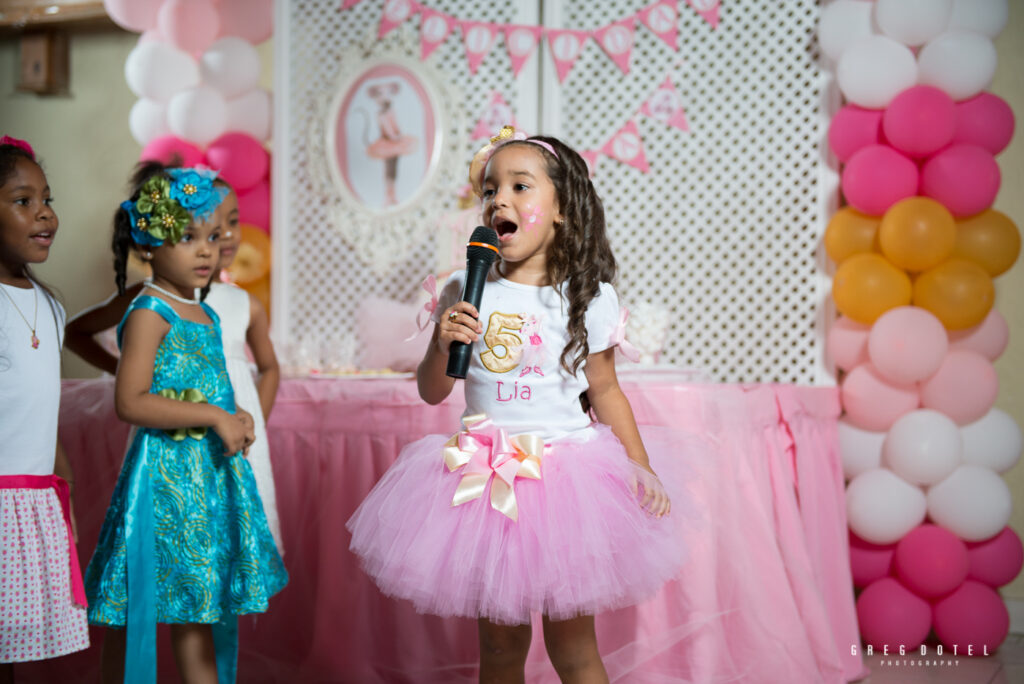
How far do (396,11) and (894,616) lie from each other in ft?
9.94

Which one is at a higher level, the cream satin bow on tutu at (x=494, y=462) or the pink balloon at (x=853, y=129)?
the pink balloon at (x=853, y=129)

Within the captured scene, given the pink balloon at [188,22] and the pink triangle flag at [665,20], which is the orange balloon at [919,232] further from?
the pink balloon at [188,22]

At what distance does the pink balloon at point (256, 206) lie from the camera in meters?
4.10

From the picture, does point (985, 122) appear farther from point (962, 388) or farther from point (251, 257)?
point (251, 257)

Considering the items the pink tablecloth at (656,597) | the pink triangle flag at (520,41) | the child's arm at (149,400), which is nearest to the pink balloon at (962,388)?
the pink tablecloth at (656,597)

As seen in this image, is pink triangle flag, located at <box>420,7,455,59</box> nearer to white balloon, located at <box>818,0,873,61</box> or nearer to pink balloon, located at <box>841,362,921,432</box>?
white balloon, located at <box>818,0,873,61</box>

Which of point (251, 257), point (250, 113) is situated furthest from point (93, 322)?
point (250, 113)

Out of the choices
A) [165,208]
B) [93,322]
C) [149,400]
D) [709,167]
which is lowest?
[149,400]

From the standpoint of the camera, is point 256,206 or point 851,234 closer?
point 851,234

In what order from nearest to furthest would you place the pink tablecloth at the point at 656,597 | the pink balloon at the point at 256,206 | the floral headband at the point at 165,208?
the floral headband at the point at 165,208 → the pink tablecloth at the point at 656,597 → the pink balloon at the point at 256,206

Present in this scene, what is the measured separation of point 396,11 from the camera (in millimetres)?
3906

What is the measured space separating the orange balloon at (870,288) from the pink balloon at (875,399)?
0.19 meters

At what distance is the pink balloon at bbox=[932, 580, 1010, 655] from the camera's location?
2936mm

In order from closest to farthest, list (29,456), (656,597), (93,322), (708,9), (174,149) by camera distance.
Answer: (29,456), (93,322), (656,597), (708,9), (174,149)
